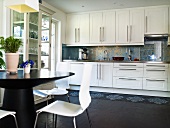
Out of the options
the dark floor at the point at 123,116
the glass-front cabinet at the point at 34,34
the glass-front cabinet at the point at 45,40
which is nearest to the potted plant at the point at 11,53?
the dark floor at the point at 123,116

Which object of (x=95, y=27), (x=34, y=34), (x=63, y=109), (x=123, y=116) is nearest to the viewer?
(x=63, y=109)

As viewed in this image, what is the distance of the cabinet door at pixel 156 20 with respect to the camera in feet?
15.8

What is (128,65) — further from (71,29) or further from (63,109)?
(63,109)

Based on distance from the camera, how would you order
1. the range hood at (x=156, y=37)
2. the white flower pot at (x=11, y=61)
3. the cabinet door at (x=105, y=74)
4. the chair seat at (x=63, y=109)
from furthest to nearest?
the cabinet door at (x=105, y=74)
the range hood at (x=156, y=37)
the white flower pot at (x=11, y=61)
the chair seat at (x=63, y=109)

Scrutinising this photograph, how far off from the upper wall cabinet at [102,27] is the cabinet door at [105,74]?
2.65 ft

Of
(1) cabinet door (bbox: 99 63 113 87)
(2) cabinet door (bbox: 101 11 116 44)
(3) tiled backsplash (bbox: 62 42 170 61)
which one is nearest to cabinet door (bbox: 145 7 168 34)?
(3) tiled backsplash (bbox: 62 42 170 61)

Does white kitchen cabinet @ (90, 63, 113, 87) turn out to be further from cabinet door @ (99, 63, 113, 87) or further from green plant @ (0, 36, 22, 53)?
green plant @ (0, 36, 22, 53)

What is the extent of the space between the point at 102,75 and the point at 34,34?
89.3 inches

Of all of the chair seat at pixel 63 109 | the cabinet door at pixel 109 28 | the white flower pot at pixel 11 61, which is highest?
the cabinet door at pixel 109 28

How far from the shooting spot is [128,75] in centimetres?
481

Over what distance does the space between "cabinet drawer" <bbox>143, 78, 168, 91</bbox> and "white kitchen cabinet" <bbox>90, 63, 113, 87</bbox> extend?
981 mm

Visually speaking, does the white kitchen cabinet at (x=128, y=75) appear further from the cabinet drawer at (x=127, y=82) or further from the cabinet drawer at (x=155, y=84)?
the cabinet drawer at (x=155, y=84)

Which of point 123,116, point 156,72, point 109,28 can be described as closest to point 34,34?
point 109,28

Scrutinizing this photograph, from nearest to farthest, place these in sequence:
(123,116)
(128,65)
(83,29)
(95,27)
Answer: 1. (123,116)
2. (128,65)
3. (95,27)
4. (83,29)
